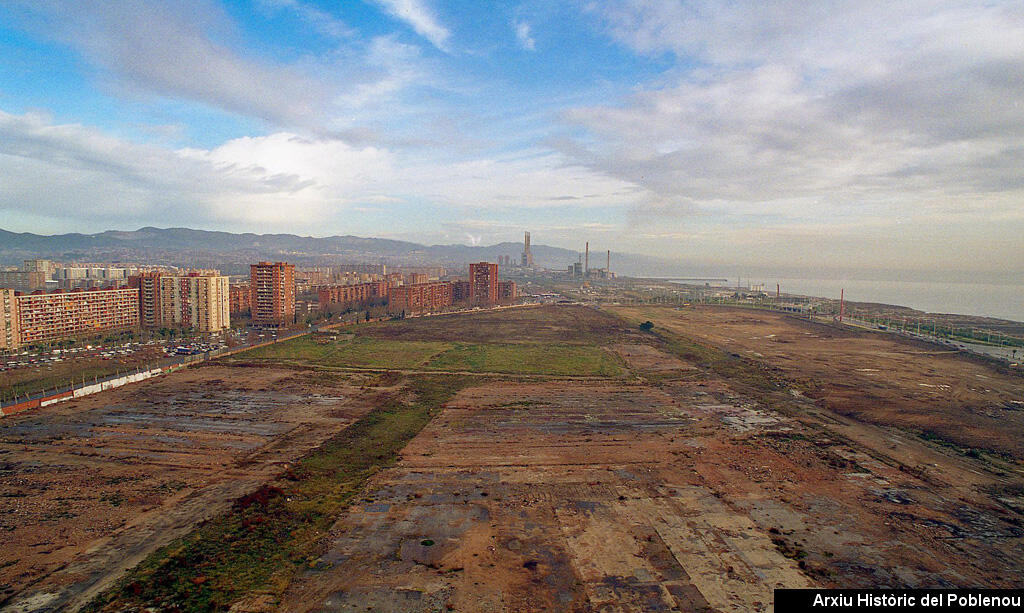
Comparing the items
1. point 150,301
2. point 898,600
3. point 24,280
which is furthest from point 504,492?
point 24,280

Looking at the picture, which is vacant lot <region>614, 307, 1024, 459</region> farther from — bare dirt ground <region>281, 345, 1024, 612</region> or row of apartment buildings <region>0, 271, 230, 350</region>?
row of apartment buildings <region>0, 271, 230, 350</region>

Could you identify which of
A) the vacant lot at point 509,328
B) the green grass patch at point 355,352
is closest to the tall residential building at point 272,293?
the vacant lot at point 509,328

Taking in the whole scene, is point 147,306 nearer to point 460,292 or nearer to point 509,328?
point 509,328

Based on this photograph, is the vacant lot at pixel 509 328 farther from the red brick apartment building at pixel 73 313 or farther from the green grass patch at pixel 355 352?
the red brick apartment building at pixel 73 313

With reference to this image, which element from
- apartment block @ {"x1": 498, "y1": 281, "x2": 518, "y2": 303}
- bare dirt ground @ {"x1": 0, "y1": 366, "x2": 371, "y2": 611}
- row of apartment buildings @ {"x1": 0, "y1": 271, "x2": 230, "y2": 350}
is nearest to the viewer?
bare dirt ground @ {"x1": 0, "y1": 366, "x2": 371, "y2": 611}

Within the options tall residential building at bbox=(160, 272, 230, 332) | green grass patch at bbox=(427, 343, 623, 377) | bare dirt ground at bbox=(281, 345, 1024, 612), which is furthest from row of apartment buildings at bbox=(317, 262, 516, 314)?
bare dirt ground at bbox=(281, 345, 1024, 612)

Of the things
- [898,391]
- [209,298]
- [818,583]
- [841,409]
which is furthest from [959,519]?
[209,298]

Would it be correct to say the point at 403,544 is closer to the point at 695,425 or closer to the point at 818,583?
the point at 818,583
